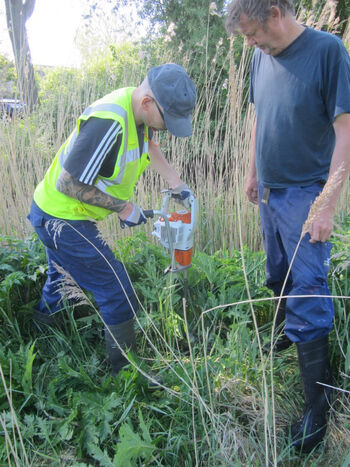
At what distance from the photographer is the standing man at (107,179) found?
65.3 inches

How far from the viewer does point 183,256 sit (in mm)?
2117

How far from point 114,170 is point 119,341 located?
3.09ft

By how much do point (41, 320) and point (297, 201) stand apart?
1.74 metres

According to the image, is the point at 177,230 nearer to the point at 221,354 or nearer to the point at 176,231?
the point at 176,231

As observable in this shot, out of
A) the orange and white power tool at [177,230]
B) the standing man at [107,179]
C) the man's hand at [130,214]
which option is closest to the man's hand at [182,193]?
the orange and white power tool at [177,230]

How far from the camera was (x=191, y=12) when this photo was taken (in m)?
6.75

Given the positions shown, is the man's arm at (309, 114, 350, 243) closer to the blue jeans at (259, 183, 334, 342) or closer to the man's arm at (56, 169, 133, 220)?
the blue jeans at (259, 183, 334, 342)

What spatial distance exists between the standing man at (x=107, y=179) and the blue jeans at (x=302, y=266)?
0.62 metres

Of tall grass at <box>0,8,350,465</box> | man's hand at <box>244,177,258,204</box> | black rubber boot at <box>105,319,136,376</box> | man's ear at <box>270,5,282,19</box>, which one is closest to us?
tall grass at <box>0,8,350,465</box>

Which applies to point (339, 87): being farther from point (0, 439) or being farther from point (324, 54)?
point (0, 439)

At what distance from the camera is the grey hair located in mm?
1535

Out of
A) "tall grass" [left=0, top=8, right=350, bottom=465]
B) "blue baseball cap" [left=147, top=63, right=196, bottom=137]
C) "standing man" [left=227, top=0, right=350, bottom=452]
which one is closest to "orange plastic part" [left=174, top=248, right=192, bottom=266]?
"tall grass" [left=0, top=8, right=350, bottom=465]

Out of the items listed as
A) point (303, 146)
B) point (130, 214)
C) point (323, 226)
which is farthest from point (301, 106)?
point (130, 214)

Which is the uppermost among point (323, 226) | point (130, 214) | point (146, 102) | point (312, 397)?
point (146, 102)
